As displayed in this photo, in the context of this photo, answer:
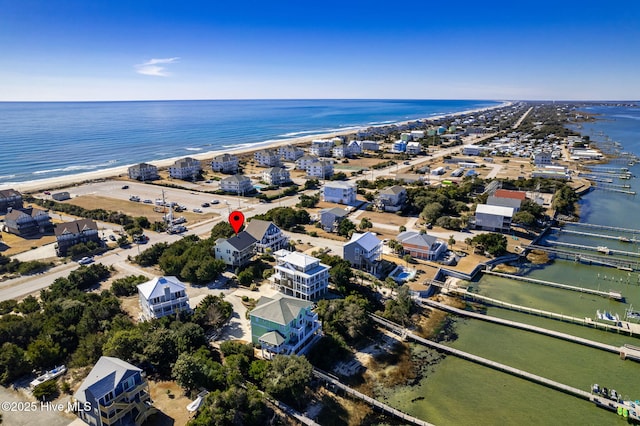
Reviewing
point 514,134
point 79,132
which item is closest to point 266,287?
point 514,134

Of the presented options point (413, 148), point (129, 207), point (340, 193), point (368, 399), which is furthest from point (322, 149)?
point (368, 399)

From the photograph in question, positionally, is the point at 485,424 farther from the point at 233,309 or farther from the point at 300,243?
the point at 300,243

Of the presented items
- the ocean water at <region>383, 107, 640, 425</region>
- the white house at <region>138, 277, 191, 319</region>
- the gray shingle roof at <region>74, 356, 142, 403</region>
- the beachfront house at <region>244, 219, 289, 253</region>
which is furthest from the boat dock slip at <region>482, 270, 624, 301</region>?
the gray shingle roof at <region>74, 356, 142, 403</region>

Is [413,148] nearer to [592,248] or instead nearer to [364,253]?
[592,248]

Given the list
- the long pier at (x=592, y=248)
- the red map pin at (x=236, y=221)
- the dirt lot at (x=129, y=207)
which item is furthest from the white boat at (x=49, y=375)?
the long pier at (x=592, y=248)

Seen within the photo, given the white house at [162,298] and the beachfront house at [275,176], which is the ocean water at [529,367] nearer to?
the white house at [162,298]

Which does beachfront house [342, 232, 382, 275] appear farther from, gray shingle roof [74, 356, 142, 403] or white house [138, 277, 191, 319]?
gray shingle roof [74, 356, 142, 403]

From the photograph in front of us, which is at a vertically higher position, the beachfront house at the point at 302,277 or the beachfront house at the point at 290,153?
the beachfront house at the point at 290,153
